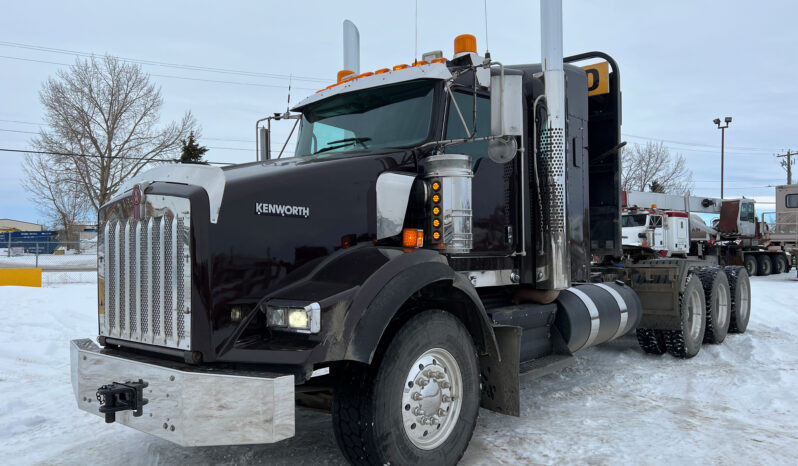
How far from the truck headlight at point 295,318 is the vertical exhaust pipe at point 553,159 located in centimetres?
255

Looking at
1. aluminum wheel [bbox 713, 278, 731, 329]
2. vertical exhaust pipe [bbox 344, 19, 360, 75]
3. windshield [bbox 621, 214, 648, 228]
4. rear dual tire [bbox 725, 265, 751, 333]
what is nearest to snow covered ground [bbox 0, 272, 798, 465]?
aluminum wheel [bbox 713, 278, 731, 329]

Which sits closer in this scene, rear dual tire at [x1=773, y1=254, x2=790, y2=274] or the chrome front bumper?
the chrome front bumper

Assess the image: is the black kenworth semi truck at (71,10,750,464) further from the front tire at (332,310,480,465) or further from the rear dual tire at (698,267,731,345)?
the rear dual tire at (698,267,731,345)

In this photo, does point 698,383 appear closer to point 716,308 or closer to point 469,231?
point 716,308

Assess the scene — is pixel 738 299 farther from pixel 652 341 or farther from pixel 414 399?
pixel 414 399

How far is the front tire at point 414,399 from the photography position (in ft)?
10.2

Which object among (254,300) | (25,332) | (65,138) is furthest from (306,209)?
(65,138)

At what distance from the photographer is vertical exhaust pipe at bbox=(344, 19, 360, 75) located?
6598 millimetres

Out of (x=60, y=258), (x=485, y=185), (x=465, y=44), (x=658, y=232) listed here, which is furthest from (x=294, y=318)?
(x=60, y=258)

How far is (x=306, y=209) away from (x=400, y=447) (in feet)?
4.54

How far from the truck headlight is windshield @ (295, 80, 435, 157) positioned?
1.60 meters

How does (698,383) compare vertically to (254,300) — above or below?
below

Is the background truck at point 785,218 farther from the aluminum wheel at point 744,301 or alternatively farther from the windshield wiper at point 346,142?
the windshield wiper at point 346,142

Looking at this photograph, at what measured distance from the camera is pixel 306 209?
3311 millimetres
